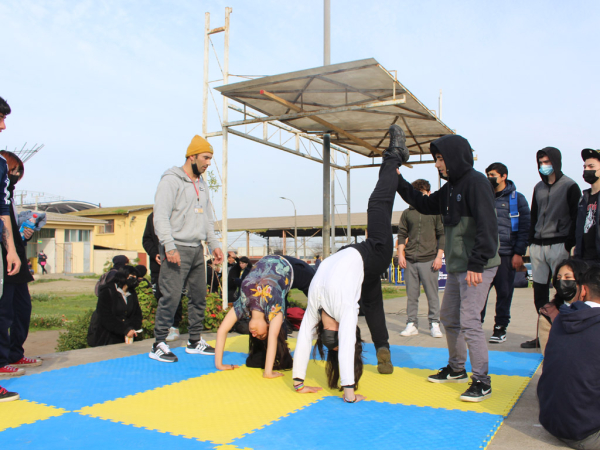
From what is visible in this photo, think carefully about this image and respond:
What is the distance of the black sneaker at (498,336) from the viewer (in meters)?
5.61

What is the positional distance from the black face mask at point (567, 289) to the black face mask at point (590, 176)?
1126 millimetres

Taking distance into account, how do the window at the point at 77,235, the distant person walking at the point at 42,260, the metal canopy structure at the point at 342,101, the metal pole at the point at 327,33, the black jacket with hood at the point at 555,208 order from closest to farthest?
the black jacket with hood at the point at 555,208, the metal canopy structure at the point at 342,101, the metal pole at the point at 327,33, the distant person walking at the point at 42,260, the window at the point at 77,235

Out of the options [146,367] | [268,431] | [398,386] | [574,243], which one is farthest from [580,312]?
[146,367]

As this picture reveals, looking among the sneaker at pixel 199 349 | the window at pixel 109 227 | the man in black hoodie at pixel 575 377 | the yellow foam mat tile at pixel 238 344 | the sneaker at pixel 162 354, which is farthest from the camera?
the window at pixel 109 227

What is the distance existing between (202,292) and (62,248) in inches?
1329

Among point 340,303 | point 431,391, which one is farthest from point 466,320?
point 340,303

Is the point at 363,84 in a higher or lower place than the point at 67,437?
higher

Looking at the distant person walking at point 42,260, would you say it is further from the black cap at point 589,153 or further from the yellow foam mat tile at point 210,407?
the black cap at point 589,153

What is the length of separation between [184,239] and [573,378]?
356 centimetres

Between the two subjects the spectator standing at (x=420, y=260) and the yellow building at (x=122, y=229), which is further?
the yellow building at (x=122, y=229)

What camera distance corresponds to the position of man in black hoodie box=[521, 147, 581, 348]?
479 cm

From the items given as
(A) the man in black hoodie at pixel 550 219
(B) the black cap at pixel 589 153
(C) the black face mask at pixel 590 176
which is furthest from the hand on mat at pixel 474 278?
(A) the man in black hoodie at pixel 550 219

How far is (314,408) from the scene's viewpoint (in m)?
3.22

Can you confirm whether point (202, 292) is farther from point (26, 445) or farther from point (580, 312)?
point (580, 312)
